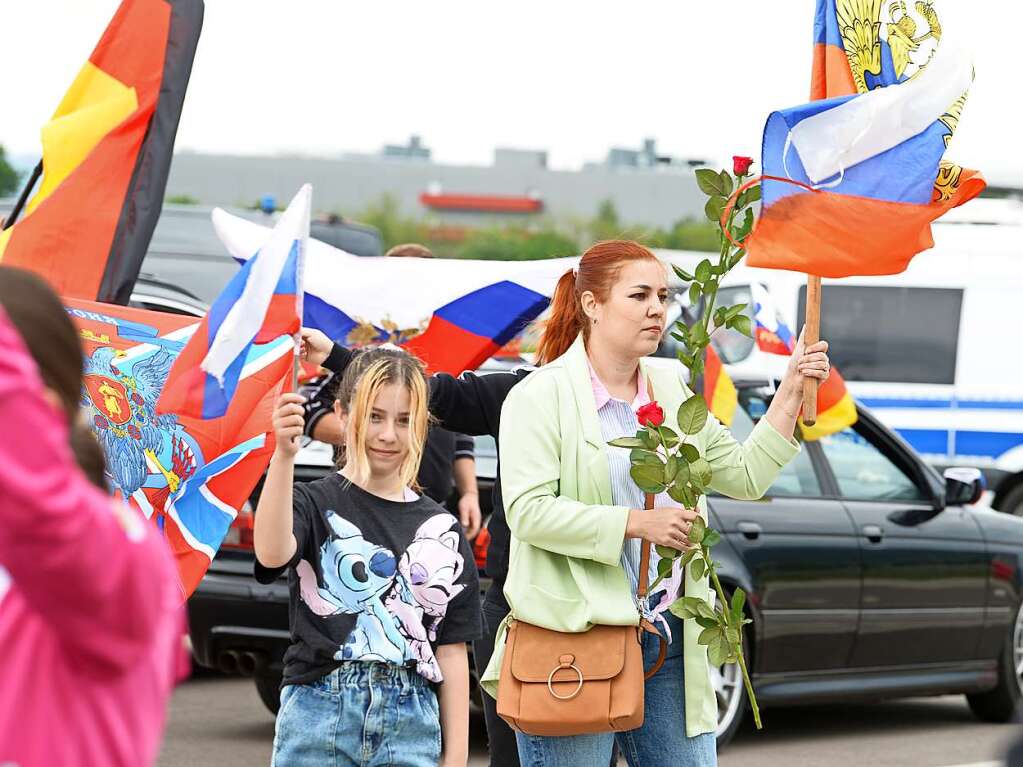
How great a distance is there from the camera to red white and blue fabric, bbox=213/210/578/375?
6.28 metres

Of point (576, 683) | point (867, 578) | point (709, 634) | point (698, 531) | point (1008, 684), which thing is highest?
point (698, 531)

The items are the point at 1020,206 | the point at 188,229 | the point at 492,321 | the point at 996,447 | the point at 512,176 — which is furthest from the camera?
the point at 512,176

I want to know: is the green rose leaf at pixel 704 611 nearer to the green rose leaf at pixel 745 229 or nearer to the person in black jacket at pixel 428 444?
the green rose leaf at pixel 745 229

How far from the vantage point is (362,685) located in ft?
12.2

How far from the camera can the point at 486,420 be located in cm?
494

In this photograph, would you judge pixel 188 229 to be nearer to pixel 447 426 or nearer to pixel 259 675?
pixel 259 675

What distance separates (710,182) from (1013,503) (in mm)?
10313

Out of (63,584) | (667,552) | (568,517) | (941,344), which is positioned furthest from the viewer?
(941,344)

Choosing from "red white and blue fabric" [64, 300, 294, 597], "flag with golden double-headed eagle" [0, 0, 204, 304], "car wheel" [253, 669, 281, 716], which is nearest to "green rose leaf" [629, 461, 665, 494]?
"red white and blue fabric" [64, 300, 294, 597]

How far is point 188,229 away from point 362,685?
25.9 ft

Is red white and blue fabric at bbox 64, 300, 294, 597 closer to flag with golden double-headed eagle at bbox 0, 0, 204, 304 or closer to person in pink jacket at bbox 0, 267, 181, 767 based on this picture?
flag with golden double-headed eagle at bbox 0, 0, 204, 304

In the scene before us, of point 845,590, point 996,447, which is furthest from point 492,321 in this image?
point 996,447

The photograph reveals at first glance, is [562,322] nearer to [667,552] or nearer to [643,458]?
[643,458]

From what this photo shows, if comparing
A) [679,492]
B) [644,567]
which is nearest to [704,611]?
[644,567]
